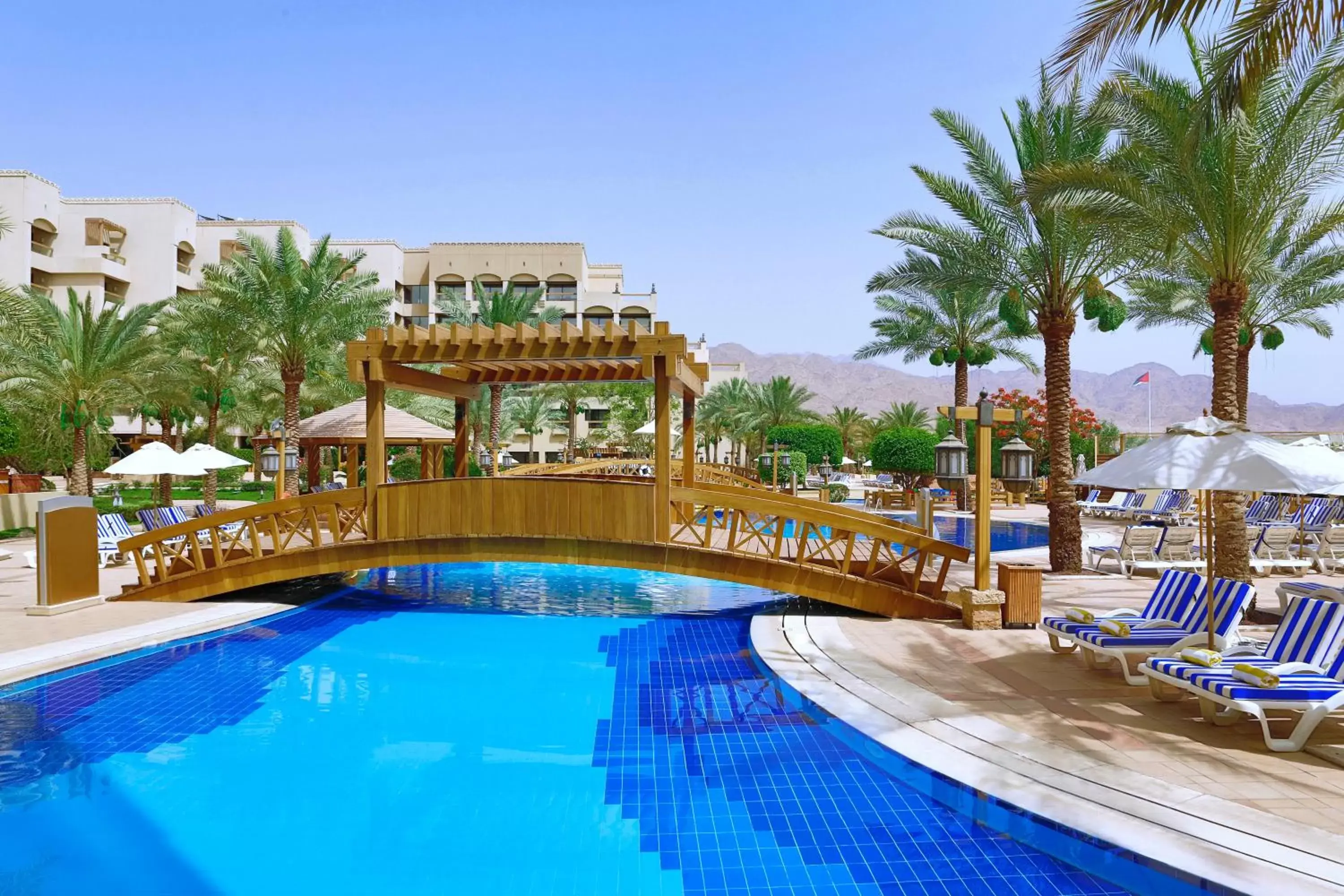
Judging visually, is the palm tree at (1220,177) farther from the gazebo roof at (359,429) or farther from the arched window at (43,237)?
the arched window at (43,237)

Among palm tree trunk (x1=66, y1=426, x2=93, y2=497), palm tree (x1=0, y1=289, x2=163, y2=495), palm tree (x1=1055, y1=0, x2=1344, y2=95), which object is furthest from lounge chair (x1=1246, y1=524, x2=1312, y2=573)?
palm tree (x1=0, y1=289, x2=163, y2=495)

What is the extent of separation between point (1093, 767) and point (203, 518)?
468 inches

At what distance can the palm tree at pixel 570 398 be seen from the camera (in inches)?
1890

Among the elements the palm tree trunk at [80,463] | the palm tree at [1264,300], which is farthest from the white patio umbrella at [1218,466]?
the palm tree trunk at [80,463]

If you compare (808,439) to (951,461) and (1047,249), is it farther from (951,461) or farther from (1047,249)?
(951,461)

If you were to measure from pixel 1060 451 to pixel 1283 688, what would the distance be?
993cm

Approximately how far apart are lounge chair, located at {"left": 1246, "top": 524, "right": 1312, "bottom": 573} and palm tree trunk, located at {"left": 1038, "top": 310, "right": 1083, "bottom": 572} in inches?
111

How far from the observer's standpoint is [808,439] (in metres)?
41.4

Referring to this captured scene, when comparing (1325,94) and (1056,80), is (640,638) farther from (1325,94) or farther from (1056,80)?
(1325,94)

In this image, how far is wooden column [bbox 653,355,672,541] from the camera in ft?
38.3

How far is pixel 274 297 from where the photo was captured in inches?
867

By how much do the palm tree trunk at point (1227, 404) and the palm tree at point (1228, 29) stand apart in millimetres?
5522

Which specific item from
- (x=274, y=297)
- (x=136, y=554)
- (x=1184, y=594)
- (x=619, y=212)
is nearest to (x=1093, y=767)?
(x=1184, y=594)

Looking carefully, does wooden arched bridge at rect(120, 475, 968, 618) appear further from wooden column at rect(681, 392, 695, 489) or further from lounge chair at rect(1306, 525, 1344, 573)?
lounge chair at rect(1306, 525, 1344, 573)
